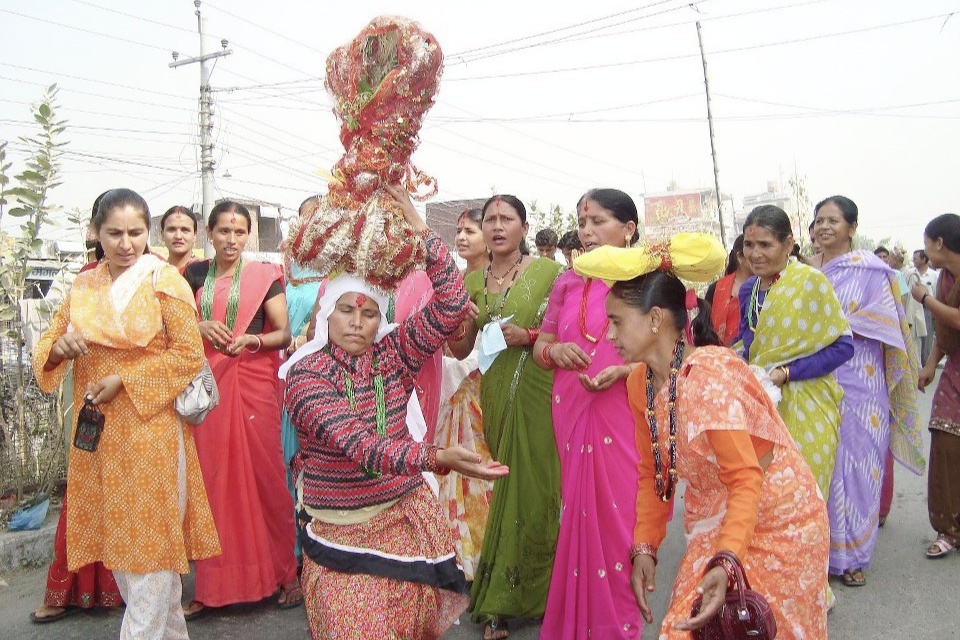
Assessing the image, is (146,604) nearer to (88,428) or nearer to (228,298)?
(88,428)

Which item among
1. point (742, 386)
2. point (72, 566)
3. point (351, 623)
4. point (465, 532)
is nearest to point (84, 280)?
point (72, 566)

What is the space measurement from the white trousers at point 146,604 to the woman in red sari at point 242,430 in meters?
0.71

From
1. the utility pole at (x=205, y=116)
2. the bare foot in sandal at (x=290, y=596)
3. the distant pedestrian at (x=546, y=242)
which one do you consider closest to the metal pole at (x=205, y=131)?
the utility pole at (x=205, y=116)

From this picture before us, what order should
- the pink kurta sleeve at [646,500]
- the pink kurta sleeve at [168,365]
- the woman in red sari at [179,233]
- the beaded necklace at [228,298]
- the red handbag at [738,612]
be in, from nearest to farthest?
1. the red handbag at [738,612]
2. the pink kurta sleeve at [646,500]
3. the pink kurta sleeve at [168,365]
4. the beaded necklace at [228,298]
5. the woman in red sari at [179,233]

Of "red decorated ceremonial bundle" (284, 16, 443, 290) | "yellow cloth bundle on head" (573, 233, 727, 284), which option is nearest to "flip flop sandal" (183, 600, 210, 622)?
"red decorated ceremonial bundle" (284, 16, 443, 290)

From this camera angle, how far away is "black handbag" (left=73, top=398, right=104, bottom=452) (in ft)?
11.4

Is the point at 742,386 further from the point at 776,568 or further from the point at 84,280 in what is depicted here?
the point at 84,280

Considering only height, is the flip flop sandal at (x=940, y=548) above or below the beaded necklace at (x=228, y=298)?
below

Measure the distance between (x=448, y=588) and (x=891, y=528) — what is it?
4318 millimetres

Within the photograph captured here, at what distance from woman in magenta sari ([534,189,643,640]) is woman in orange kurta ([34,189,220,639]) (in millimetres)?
1648

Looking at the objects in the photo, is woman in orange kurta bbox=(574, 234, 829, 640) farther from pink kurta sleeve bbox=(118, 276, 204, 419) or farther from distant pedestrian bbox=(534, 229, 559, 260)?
distant pedestrian bbox=(534, 229, 559, 260)

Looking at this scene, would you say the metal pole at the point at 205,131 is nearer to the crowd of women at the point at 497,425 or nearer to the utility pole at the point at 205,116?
the utility pole at the point at 205,116

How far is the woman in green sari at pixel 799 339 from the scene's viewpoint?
13.8 ft

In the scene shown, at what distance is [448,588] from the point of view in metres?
2.75
